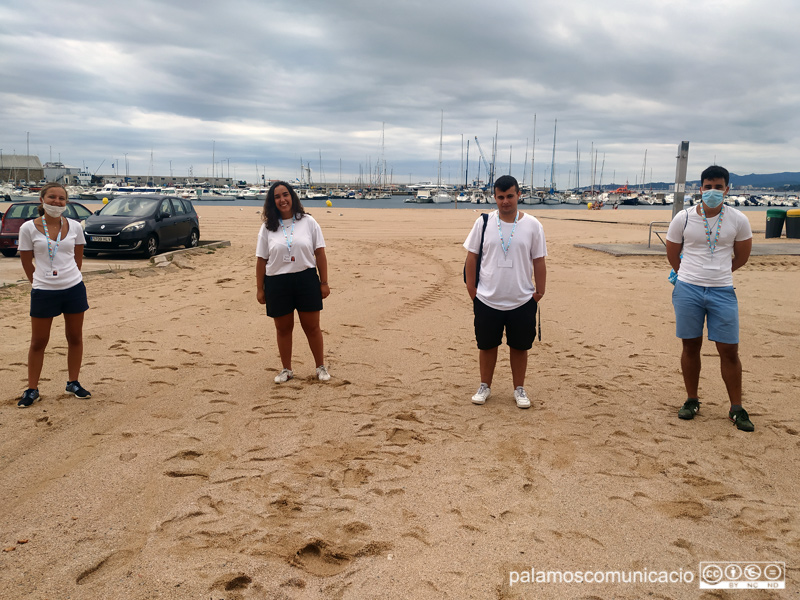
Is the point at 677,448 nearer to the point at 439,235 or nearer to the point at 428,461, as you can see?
the point at 428,461

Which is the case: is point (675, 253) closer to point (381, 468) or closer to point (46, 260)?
point (381, 468)

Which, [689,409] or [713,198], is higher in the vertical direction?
[713,198]

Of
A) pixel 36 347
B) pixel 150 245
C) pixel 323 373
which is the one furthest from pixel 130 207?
pixel 323 373

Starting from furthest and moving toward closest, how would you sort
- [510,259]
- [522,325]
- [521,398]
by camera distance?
[521,398]
[522,325]
[510,259]

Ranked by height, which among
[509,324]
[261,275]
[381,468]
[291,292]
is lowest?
[381,468]

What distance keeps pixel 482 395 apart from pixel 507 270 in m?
1.14

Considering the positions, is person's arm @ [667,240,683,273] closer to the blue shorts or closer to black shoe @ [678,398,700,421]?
the blue shorts

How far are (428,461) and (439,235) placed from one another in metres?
19.2

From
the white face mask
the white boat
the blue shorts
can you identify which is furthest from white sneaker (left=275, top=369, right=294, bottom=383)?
the white boat

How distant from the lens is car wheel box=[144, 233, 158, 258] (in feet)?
47.0

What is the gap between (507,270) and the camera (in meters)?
4.60

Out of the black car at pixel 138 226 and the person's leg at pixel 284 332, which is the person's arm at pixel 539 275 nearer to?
the person's leg at pixel 284 332

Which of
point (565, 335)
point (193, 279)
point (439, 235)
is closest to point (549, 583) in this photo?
point (565, 335)

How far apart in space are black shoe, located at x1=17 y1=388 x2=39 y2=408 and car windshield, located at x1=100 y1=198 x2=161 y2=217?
10807 mm
